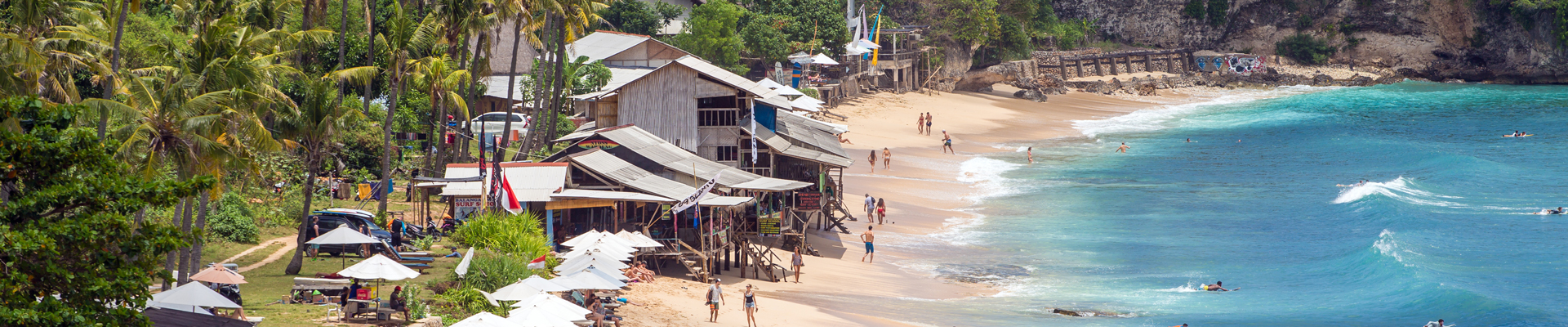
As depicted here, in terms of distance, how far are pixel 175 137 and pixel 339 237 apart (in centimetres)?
613

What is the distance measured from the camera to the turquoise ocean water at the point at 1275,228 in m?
29.9

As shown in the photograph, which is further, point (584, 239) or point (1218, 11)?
point (1218, 11)

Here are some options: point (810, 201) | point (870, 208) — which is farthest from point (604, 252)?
point (870, 208)

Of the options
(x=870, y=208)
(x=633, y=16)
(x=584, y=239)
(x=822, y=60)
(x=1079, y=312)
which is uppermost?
(x=633, y=16)

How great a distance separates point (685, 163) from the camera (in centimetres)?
3494

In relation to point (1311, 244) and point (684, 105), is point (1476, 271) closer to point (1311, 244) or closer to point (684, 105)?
point (1311, 244)

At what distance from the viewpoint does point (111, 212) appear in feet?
A: 42.2

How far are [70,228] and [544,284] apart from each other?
10.3 metres

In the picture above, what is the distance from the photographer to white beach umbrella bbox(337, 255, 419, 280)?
847 inches

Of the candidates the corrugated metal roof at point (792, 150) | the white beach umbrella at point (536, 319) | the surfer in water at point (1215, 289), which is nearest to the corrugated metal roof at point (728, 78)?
the corrugated metal roof at point (792, 150)

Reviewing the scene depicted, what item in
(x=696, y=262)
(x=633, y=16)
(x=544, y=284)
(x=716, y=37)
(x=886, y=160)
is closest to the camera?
(x=544, y=284)

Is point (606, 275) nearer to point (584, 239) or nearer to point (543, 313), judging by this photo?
point (543, 313)

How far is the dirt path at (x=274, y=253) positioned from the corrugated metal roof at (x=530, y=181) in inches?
153

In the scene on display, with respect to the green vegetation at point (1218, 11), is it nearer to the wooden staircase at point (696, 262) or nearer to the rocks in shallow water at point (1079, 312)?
the rocks in shallow water at point (1079, 312)
